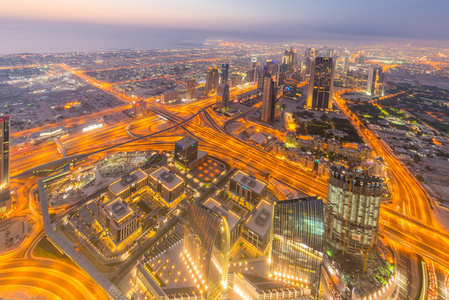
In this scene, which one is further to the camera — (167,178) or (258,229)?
(167,178)

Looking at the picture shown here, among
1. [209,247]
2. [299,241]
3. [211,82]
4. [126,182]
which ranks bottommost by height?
[126,182]

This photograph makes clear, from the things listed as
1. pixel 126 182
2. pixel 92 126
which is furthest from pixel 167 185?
pixel 92 126

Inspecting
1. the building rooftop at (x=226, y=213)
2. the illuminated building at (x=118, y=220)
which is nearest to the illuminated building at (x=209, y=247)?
the building rooftop at (x=226, y=213)

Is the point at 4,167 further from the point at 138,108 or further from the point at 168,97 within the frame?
the point at 168,97

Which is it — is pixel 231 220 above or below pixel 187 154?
below

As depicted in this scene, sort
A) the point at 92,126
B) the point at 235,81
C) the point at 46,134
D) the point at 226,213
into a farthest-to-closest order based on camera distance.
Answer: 1. the point at 235,81
2. the point at 92,126
3. the point at 46,134
4. the point at 226,213

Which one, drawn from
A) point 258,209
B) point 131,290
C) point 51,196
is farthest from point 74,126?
point 258,209

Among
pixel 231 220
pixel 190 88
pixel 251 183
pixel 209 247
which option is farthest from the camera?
pixel 190 88
